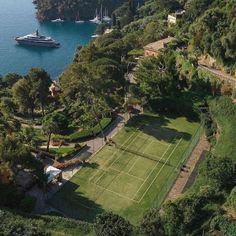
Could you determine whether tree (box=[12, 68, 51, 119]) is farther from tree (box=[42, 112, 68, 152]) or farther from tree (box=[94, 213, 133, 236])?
tree (box=[94, 213, 133, 236])

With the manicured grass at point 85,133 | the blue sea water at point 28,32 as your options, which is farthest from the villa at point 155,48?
the blue sea water at point 28,32

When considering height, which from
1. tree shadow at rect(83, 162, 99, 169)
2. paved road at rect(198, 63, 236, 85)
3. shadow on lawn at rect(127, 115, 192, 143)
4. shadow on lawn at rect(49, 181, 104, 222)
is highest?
paved road at rect(198, 63, 236, 85)

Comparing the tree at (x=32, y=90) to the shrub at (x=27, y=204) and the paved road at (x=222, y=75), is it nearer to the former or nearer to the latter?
the shrub at (x=27, y=204)

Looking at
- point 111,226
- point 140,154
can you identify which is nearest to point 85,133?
point 140,154

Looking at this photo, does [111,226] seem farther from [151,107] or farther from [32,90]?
[32,90]

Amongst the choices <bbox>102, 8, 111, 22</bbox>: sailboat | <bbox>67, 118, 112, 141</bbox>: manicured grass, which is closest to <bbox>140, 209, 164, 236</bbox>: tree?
<bbox>67, 118, 112, 141</bbox>: manicured grass

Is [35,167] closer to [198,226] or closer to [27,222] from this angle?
[27,222]
